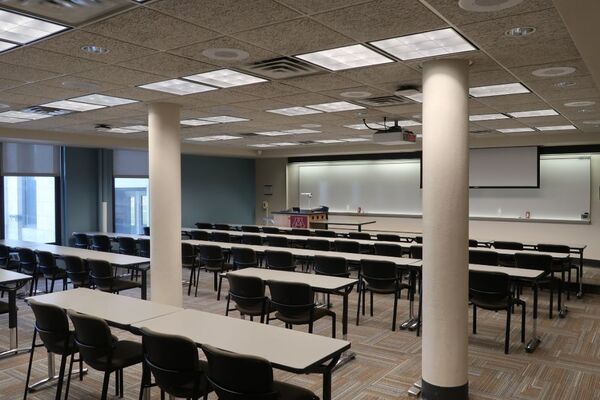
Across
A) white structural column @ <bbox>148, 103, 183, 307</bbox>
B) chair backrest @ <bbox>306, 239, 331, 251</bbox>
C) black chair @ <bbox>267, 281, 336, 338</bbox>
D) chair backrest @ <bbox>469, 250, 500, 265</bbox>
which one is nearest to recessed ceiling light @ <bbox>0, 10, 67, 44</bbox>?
white structural column @ <bbox>148, 103, 183, 307</bbox>

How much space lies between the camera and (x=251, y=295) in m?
5.05

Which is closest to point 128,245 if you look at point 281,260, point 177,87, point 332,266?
point 281,260

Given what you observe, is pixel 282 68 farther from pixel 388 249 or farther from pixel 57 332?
pixel 388 249

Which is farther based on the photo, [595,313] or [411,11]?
[595,313]

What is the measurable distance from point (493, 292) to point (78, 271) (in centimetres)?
536

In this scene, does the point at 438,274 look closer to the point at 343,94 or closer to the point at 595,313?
the point at 343,94

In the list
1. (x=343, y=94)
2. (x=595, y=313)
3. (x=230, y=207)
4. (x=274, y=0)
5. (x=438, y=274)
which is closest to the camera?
(x=274, y=0)

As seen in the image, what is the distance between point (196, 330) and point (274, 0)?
219 centimetres

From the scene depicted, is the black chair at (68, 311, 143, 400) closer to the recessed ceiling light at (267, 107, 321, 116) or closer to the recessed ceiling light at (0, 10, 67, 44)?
the recessed ceiling light at (0, 10, 67, 44)

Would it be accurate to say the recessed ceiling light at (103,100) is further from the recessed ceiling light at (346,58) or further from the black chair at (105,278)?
the recessed ceiling light at (346,58)

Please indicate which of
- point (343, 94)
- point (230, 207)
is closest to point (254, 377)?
point (343, 94)

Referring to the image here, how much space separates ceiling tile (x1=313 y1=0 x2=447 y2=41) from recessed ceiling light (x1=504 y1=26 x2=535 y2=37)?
1.71 feet

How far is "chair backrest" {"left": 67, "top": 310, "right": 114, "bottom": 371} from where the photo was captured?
3314 millimetres

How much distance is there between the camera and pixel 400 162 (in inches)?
551
